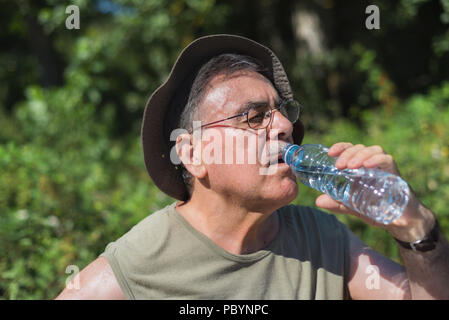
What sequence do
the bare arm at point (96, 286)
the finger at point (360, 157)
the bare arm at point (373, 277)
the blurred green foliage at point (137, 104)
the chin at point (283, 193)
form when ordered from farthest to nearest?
1. the blurred green foliage at point (137, 104)
2. the bare arm at point (373, 277)
3. the chin at point (283, 193)
4. the bare arm at point (96, 286)
5. the finger at point (360, 157)

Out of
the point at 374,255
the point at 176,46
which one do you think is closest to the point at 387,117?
the point at 176,46

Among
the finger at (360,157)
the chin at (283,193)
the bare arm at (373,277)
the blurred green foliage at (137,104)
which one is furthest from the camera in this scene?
the blurred green foliage at (137,104)

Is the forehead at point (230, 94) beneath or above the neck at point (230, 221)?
above

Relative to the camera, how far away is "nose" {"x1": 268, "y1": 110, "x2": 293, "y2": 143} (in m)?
2.08

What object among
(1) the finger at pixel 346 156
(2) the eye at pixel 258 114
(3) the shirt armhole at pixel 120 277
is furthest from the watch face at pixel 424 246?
(3) the shirt armhole at pixel 120 277

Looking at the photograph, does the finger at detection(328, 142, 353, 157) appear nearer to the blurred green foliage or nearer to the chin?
the chin

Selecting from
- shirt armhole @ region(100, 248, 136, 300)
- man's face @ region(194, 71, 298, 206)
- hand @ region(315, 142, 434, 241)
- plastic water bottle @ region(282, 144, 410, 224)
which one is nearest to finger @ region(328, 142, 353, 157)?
hand @ region(315, 142, 434, 241)

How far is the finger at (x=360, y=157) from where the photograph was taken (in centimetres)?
173

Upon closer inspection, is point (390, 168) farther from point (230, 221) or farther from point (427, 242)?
point (230, 221)

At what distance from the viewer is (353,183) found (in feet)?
6.56

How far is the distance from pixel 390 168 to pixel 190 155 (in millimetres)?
880

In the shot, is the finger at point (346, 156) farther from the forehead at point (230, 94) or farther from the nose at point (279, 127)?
the forehead at point (230, 94)

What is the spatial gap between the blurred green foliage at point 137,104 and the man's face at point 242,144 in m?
1.41
